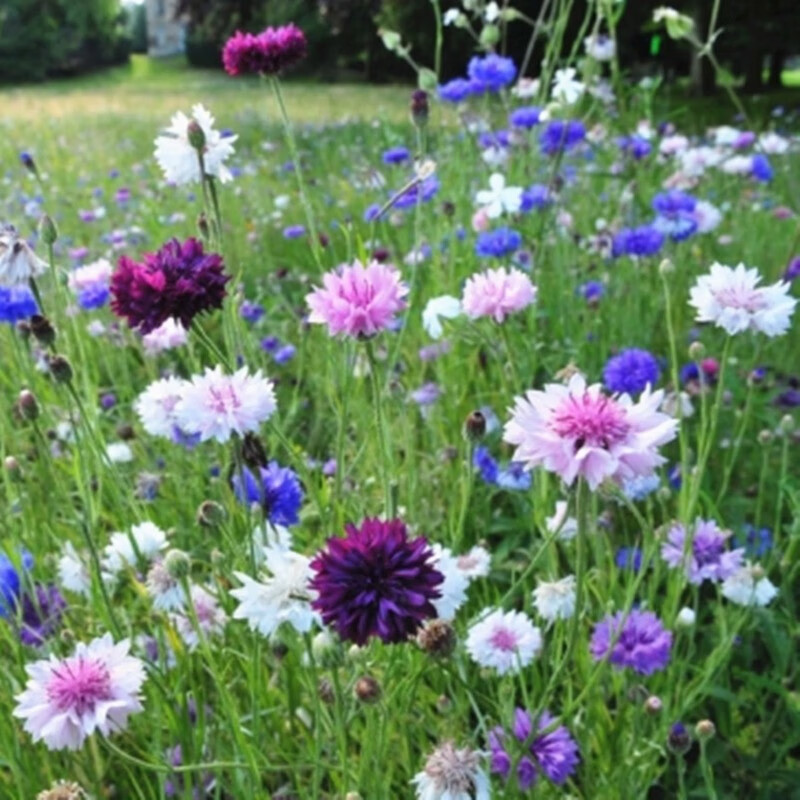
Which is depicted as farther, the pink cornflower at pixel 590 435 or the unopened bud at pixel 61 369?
the unopened bud at pixel 61 369

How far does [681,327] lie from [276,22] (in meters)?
13.0

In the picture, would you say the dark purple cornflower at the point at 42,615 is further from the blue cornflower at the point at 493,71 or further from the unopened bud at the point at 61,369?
the blue cornflower at the point at 493,71

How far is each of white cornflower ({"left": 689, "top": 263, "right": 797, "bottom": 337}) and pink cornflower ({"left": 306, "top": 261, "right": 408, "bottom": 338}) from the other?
30 cm

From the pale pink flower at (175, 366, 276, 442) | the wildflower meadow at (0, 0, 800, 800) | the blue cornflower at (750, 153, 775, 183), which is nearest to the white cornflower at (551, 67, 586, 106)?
the wildflower meadow at (0, 0, 800, 800)

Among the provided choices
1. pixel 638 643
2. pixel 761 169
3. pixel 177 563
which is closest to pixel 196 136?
pixel 177 563

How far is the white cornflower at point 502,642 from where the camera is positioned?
0.94 m

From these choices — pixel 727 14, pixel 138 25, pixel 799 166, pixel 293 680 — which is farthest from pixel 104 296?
pixel 138 25

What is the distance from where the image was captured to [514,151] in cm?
247

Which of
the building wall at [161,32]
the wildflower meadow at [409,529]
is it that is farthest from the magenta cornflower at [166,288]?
the building wall at [161,32]

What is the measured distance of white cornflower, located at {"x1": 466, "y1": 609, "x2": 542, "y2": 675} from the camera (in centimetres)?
94

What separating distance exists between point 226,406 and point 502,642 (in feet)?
1.13

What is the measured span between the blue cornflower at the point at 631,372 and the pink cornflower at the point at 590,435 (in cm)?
71

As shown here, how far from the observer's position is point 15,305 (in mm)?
1117

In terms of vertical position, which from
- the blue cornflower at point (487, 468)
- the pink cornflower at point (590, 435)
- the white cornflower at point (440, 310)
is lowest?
the blue cornflower at point (487, 468)
